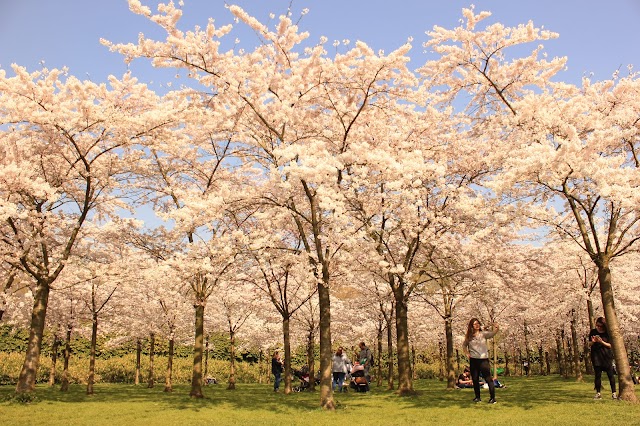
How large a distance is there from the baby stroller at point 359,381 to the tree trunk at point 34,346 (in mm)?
13643

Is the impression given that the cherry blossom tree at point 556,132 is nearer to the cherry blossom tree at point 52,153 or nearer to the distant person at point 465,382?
the distant person at point 465,382

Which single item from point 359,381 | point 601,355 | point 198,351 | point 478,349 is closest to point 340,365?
point 359,381

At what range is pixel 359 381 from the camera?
22391 millimetres

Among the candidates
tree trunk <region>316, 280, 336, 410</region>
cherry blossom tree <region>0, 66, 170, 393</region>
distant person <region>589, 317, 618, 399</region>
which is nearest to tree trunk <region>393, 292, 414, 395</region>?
tree trunk <region>316, 280, 336, 410</region>

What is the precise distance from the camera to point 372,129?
17.5 metres

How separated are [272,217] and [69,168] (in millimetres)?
8563

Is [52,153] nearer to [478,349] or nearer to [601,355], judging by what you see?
[478,349]

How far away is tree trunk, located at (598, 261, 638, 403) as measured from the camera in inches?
468

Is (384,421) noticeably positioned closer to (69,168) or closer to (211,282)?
(211,282)

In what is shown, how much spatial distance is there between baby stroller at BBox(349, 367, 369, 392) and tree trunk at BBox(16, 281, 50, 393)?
44.8 feet

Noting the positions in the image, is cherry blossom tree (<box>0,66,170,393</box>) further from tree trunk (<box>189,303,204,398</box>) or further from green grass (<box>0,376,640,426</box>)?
tree trunk (<box>189,303,204,398</box>)

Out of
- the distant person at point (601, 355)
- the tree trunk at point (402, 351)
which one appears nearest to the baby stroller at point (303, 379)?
the tree trunk at point (402, 351)

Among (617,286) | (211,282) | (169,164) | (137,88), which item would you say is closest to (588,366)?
(617,286)

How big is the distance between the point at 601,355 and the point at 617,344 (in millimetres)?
667
